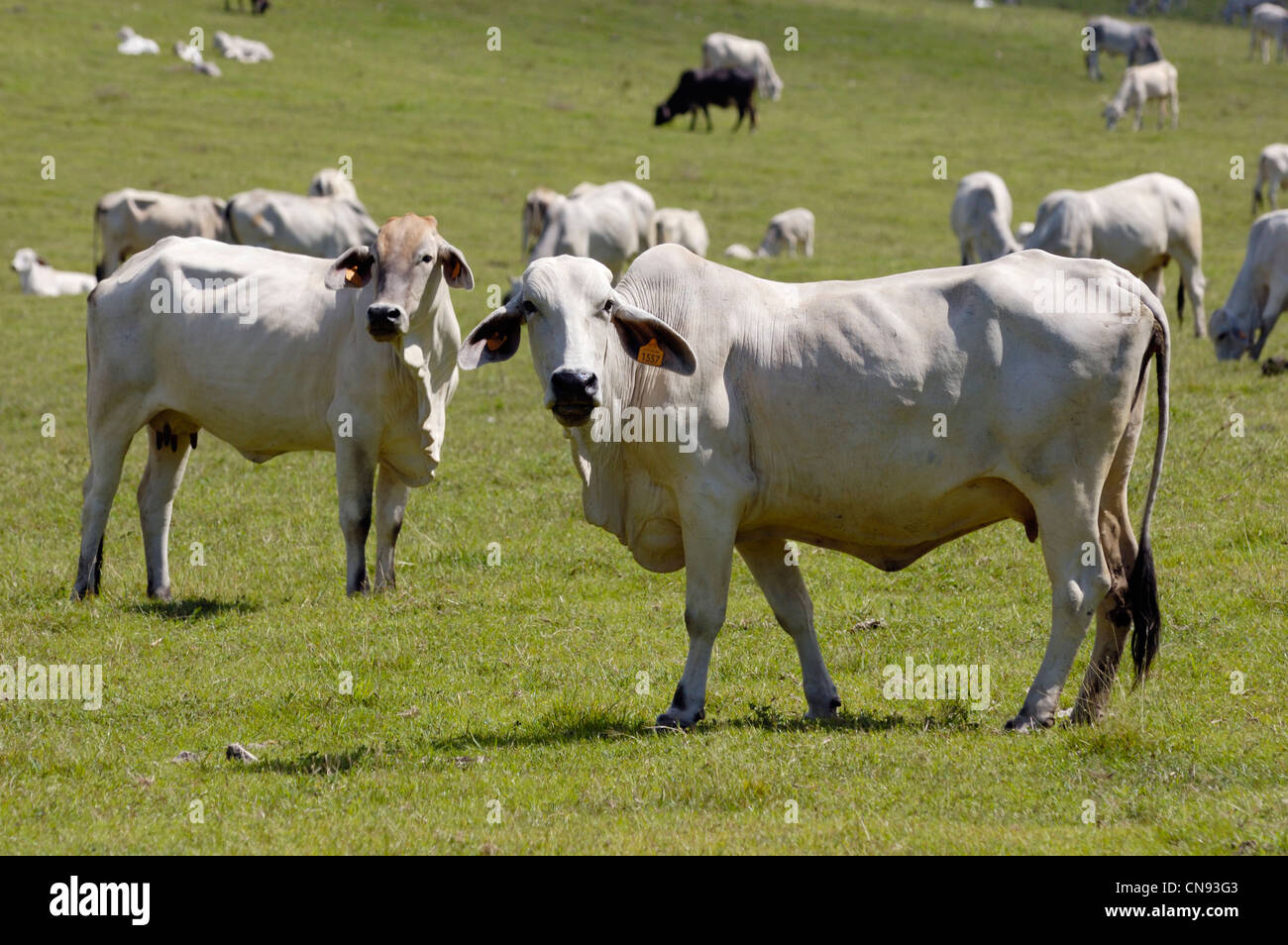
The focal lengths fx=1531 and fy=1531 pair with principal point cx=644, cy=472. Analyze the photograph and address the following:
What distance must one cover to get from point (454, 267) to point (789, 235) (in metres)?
22.0

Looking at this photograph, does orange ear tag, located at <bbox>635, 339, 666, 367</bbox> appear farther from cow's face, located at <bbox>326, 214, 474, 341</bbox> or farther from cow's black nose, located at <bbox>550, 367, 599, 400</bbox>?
cow's face, located at <bbox>326, 214, 474, 341</bbox>

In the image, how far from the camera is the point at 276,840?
248 inches

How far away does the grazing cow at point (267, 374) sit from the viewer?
35.9 feet

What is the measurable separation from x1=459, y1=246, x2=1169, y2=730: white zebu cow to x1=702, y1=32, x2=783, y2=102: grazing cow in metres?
43.3

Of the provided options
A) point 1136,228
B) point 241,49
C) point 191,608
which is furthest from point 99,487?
point 241,49

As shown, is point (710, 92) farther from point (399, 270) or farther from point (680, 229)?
point (399, 270)

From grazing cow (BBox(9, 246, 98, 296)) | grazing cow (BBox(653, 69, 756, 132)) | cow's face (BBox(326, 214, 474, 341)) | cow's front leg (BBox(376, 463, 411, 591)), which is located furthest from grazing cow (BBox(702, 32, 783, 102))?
cow's face (BBox(326, 214, 474, 341))

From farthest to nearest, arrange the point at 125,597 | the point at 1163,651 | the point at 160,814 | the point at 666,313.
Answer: the point at 125,597
the point at 1163,651
the point at 666,313
the point at 160,814

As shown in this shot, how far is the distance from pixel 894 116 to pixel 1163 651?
39988 millimetres

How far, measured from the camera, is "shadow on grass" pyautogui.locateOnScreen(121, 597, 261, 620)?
35.4 ft

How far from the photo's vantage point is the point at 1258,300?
18.8 meters
